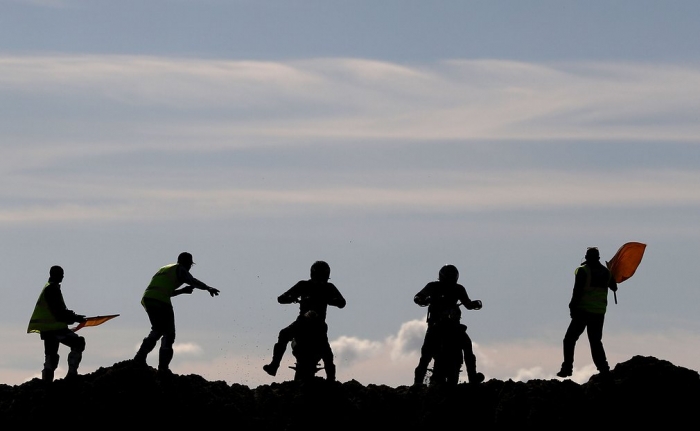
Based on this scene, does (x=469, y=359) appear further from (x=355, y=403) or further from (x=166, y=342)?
(x=166, y=342)

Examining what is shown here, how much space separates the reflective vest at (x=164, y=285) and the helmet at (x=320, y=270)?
2666 millimetres

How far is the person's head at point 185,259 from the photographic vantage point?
30203 mm

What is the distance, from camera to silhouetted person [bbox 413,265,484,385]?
98.0ft

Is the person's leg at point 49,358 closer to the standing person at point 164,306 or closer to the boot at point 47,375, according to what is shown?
the boot at point 47,375

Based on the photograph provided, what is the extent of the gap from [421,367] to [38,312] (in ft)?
24.6

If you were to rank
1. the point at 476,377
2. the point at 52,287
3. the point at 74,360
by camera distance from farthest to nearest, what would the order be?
the point at 52,287
the point at 74,360
the point at 476,377

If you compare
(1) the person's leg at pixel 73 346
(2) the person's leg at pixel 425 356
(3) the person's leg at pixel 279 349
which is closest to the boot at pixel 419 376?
(2) the person's leg at pixel 425 356

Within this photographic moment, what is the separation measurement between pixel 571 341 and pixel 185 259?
7.53 m

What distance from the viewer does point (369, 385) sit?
101 feet

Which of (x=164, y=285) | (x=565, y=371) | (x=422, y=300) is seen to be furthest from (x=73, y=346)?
(x=565, y=371)

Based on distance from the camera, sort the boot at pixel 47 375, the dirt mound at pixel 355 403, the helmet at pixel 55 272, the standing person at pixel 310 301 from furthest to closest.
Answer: the helmet at pixel 55 272 < the boot at pixel 47 375 < the standing person at pixel 310 301 < the dirt mound at pixel 355 403

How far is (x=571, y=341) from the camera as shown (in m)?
29.5

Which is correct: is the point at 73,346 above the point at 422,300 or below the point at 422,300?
below

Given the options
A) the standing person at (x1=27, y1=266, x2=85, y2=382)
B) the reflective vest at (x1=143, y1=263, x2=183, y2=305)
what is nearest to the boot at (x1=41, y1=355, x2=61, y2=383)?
the standing person at (x1=27, y1=266, x2=85, y2=382)
